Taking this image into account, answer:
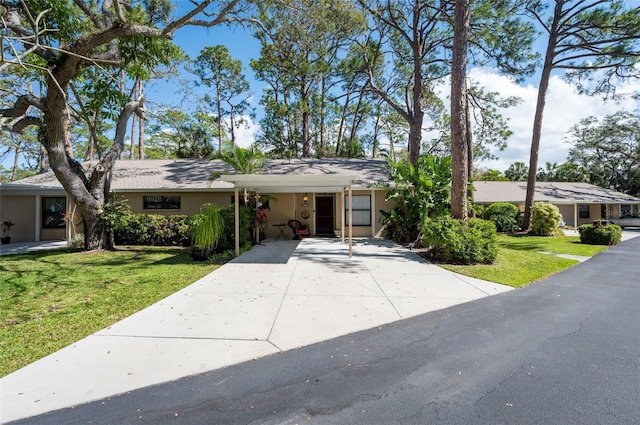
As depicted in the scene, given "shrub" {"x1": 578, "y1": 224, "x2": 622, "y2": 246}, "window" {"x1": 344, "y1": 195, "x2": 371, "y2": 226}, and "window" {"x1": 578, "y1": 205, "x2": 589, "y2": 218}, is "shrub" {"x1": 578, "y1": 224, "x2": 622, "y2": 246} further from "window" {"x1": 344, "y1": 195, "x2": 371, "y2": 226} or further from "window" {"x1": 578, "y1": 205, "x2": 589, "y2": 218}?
"window" {"x1": 578, "y1": 205, "x2": 589, "y2": 218}

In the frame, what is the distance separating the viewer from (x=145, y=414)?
7.62 feet

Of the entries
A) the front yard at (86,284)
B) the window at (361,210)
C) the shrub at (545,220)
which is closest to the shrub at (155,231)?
the front yard at (86,284)

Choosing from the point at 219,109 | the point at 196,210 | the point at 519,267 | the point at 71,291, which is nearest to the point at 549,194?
the point at 519,267

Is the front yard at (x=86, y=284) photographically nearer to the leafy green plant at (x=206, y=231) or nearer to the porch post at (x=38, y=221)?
the leafy green plant at (x=206, y=231)

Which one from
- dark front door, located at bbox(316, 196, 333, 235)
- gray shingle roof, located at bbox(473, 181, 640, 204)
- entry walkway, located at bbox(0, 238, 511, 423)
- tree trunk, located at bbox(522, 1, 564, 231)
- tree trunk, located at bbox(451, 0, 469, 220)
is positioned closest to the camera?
entry walkway, located at bbox(0, 238, 511, 423)

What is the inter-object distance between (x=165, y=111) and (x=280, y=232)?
7819 mm

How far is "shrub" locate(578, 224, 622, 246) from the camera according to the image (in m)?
12.5

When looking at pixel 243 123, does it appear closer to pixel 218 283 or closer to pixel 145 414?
pixel 218 283

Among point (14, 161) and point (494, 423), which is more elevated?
point (14, 161)

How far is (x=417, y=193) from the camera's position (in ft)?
36.7

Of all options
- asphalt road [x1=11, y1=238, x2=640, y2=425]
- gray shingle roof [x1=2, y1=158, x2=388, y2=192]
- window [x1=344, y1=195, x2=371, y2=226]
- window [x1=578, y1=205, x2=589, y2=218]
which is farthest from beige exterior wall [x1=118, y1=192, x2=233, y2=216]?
window [x1=578, y1=205, x2=589, y2=218]

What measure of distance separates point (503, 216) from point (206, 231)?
16.5 m

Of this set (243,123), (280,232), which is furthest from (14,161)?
(280,232)

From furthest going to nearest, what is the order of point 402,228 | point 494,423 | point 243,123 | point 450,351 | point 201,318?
1. point 243,123
2. point 402,228
3. point 201,318
4. point 450,351
5. point 494,423
